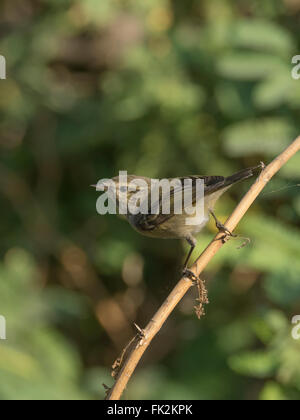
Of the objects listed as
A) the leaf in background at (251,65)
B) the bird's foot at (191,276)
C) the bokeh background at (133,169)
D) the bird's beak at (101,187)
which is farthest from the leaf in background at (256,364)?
the leaf in background at (251,65)

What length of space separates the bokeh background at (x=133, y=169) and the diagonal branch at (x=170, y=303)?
0.86 m

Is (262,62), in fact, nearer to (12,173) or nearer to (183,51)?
(183,51)

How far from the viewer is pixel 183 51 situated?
568 centimetres

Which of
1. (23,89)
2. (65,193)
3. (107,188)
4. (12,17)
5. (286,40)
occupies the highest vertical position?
(12,17)

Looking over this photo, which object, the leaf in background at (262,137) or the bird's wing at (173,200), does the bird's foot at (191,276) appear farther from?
the leaf in background at (262,137)

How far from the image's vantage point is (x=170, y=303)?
8.25ft

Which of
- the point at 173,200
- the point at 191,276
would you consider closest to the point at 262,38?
the point at 173,200

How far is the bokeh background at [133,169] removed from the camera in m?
4.55

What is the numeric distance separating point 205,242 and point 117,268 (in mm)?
2433

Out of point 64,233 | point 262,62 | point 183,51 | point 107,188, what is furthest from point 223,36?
point 64,233

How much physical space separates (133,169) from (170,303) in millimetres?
3255

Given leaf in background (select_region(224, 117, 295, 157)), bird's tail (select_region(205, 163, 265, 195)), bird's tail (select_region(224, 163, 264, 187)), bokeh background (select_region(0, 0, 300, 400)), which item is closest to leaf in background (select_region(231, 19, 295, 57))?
bokeh background (select_region(0, 0, 300, 400))

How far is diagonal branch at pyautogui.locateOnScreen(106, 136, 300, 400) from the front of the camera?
2346mm

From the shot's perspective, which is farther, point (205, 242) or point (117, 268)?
point (117, 268)
